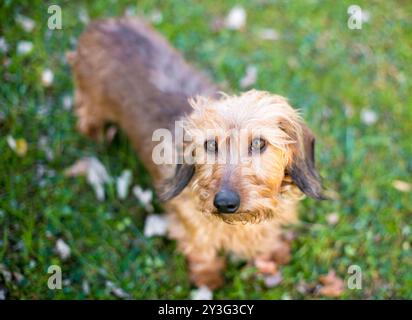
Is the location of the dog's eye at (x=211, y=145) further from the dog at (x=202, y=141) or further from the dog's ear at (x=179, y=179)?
the dog's ear at (x=179, y=179)

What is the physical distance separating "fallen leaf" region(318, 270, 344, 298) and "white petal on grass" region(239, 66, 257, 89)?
6.72 ft

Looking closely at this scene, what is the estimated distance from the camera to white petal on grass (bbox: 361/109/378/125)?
4.98m

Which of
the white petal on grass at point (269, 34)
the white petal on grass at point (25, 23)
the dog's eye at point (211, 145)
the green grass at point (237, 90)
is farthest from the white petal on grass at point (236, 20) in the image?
the dog's eye at point (211, 145)

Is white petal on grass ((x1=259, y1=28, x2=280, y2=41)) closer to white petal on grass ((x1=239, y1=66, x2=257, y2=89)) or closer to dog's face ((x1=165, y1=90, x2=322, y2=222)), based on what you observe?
white petal on grass ((x1=239, y1=66, x2=257, y2=89))

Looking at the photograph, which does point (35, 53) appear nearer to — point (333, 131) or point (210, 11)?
point (210, 11)

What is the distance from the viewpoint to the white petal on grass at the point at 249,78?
17.1ft

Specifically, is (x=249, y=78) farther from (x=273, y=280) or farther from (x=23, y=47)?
(x=23, y=47)

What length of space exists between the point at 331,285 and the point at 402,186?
3.79ft

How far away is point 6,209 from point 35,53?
67.6 inches

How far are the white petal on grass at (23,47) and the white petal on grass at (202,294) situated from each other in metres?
2.90

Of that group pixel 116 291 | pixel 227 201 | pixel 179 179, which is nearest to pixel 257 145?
pixel 227 201

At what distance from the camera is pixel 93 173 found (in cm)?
464
